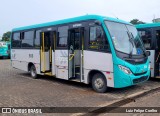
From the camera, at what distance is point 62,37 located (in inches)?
398

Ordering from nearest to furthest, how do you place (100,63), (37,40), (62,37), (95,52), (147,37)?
(100,63) < (95,52) < (62,37) < (147,37) < (37,40)

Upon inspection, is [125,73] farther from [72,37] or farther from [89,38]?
[72,37]

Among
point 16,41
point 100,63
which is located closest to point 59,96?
point 100,63

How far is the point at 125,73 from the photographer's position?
789cm

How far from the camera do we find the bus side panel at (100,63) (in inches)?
315

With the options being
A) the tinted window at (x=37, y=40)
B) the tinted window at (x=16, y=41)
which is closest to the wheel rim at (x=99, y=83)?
the tinted window at (x=37, y=40)

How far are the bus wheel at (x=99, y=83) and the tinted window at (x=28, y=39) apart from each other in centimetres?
508

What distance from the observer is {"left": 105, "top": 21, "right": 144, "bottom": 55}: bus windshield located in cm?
809

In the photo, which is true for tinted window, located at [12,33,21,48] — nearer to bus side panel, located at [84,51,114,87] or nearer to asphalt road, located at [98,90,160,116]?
bus side panel, located at [84,51,114,87]

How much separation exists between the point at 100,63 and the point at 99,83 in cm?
80

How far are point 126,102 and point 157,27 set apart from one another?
16.6 feet

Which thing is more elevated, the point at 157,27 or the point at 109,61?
the point at 157,27

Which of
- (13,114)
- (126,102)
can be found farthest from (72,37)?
(13,114)

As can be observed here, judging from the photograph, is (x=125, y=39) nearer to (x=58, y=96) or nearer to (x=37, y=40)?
(x=58, y=96)
